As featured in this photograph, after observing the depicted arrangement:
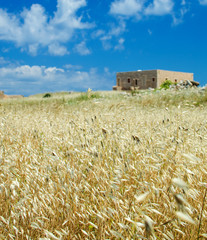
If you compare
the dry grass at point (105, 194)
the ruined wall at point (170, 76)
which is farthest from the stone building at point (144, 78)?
the dry grass at point (105, 194)

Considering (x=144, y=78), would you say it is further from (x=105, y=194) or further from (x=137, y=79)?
(x=105, y=194)

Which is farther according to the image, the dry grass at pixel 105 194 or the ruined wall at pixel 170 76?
the ruined wall at pixel 170 76

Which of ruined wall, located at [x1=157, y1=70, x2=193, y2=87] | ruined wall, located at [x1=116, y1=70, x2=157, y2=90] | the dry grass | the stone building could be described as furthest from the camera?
ruined wall, located at [x1=157, y1=70, x2=193, y2=87]

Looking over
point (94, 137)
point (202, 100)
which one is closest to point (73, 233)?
point (94, 137)

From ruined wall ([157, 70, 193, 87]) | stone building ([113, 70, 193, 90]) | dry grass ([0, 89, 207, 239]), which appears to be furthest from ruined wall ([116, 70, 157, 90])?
dry grass ([0, 89, 207, 239])

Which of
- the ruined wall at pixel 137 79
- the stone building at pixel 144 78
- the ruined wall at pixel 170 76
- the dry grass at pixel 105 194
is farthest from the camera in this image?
the ruined wall at pixel 170 76

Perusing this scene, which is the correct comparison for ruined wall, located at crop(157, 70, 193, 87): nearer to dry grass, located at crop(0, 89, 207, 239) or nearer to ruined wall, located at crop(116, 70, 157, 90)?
ruined wall, located at crop(116, 70, 157, 90)

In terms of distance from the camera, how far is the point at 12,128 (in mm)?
3770

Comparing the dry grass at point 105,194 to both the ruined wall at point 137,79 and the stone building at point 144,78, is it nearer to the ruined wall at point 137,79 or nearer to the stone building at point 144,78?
the stone building at point 144,78

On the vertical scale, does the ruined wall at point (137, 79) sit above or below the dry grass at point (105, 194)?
above

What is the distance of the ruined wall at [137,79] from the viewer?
117 feet

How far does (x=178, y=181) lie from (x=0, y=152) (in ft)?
6.89

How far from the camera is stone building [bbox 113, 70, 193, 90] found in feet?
116

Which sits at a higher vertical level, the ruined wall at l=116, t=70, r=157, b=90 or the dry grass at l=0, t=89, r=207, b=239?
the ruined wall at l=116, t=70, r=157, b=90
